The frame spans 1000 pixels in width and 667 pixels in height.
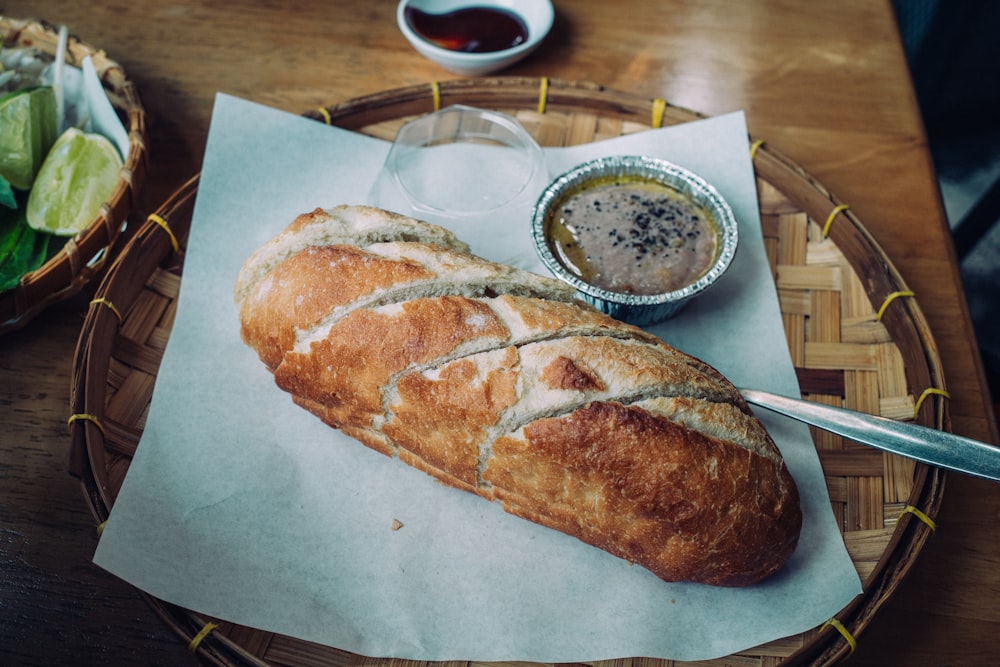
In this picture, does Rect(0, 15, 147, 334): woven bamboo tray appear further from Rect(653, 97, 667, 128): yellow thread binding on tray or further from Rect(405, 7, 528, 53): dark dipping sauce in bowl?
Rect(653, 97, 667, 128): yellow thread binding on tray

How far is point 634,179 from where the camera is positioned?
9.02 feet

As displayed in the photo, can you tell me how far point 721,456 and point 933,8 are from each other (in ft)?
13.3

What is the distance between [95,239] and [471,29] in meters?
1.78

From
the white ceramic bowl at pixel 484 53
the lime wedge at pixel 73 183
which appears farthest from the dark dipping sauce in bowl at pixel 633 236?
the lime wedge at pixel 73 183

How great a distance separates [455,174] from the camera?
9.36 feet

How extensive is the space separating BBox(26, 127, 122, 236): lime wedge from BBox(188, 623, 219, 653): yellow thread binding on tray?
1418 millimetres

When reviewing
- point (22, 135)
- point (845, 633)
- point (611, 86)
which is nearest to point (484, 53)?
point (611, 86)

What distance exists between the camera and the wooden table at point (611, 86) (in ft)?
6.67

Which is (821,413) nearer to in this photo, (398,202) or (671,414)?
(671,414)

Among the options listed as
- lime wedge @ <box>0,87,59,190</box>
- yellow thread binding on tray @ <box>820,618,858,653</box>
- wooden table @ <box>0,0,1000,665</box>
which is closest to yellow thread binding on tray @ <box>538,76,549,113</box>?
wooden table @ <box>0,0,1000,665</box>

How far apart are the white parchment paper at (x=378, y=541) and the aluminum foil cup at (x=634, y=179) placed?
0.61 feet

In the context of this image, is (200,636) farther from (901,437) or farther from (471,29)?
(471,29)

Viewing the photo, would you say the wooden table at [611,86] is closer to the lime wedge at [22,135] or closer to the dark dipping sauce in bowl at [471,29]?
the dark dipping sauce in bowl at [471,29]

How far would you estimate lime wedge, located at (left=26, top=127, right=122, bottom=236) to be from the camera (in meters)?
2.60
